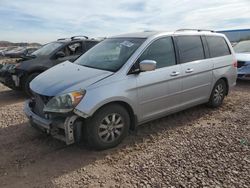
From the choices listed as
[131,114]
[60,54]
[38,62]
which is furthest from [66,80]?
[60,54]

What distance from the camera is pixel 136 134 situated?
4.60 metres

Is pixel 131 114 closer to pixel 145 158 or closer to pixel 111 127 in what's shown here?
pixel 111 127

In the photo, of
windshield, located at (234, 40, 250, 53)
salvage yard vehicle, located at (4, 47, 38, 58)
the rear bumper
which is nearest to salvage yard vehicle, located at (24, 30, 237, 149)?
the rear bumper

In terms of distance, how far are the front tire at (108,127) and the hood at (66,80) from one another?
476 mm

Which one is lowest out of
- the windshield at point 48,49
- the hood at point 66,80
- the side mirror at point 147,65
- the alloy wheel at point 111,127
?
the alloy wheel at point 111,127

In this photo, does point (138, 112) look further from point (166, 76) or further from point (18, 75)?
point (18, 75)

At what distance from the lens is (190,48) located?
5.15m

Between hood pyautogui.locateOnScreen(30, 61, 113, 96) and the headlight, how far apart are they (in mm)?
85

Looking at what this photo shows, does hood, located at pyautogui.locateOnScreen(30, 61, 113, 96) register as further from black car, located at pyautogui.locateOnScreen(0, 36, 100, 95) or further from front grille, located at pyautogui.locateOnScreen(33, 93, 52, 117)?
black car, located at pyautogui.locateOnScreen(0, 36, 100, 95)

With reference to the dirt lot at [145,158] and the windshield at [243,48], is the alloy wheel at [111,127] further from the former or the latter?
the windshield at [243,48]

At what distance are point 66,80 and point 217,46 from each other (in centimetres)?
362

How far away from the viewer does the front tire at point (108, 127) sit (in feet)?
12.1

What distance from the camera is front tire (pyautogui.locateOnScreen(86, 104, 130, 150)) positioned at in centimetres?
370

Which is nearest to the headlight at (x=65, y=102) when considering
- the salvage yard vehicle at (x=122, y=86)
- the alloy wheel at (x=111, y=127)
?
the salvage yard vehicle at (x=122, y=86)
